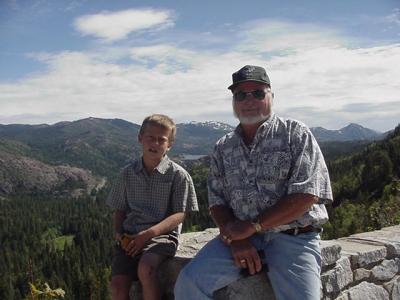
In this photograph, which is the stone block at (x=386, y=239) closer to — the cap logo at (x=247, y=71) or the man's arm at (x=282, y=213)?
the man's arm at (x=282, y=213)

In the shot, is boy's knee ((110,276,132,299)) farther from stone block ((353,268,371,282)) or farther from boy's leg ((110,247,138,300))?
stone block ((353,268,371,282))

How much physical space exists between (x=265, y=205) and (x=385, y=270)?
7.51ft

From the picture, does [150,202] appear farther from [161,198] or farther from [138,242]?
[138,242]

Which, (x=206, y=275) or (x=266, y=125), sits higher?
(x=266, y=125)

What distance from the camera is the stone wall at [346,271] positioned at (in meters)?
3.64

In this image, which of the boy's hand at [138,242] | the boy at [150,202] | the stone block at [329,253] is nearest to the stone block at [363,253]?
the stone block at [329,253]

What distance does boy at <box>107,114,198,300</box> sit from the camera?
13.5ft

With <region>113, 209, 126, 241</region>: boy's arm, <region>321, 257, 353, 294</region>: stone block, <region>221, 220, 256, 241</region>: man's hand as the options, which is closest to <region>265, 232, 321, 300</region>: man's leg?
<region>221, 220, 256, 241</region>: man's hand

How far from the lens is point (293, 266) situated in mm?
3416

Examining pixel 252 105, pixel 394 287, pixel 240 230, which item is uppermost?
pixel 252 105

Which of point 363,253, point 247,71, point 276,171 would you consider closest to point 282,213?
point 276,171

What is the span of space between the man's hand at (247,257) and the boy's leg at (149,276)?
857mm

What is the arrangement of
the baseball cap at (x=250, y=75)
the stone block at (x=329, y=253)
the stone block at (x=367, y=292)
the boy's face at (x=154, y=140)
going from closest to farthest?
the baseball cap at (x=250, y=75)
the stone block at (x=329, y=253)
the boy's face at (x=154, y=140)
the stone block at (x=367, y=292)

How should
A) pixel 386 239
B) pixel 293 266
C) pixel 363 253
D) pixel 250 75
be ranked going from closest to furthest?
pixel 293 266, pixel 250 75, pixel 363 253, pixel 386 239
